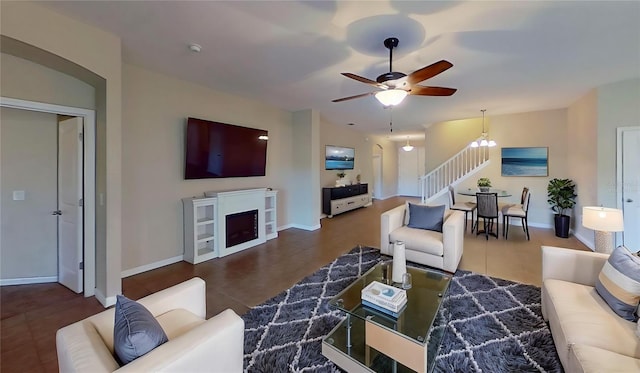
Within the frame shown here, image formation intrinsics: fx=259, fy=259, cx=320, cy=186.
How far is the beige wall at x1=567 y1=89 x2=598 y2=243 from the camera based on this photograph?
13.8ft

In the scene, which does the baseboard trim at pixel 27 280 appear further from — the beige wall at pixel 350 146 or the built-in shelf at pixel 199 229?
the beige wall at pixel 350 146

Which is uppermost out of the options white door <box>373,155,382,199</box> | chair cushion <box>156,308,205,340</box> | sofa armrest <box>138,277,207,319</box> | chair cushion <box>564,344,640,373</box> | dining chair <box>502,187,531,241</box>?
white door <box>373,155,382,199</box>

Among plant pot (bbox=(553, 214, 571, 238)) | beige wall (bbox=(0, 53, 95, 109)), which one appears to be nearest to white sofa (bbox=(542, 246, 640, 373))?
plant pot (bbox=(553, 214, 571, 238))

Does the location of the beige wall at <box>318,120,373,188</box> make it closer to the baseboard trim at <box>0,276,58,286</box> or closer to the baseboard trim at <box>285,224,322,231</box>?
the baseboard trim at <box>285,224,322,231</box>

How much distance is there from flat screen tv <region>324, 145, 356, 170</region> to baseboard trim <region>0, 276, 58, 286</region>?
5.67 m

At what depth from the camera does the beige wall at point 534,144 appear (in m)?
5.59

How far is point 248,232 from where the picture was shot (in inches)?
180

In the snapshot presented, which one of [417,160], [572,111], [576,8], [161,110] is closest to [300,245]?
[161,110]

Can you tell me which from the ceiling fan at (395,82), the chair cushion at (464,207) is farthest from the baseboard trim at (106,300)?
the chair cushion at (464,207)

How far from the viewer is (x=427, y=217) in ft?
12.6

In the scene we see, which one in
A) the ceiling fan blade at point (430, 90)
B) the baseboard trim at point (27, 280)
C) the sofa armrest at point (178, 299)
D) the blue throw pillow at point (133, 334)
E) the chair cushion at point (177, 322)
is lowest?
the baseboard trim at point (27, 280)

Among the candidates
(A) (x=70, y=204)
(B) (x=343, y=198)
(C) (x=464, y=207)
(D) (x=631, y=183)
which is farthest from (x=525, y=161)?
(A) (x=70, y=204)

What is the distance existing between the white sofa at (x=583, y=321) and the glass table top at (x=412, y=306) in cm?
72

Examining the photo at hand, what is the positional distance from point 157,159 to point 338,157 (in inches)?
198
